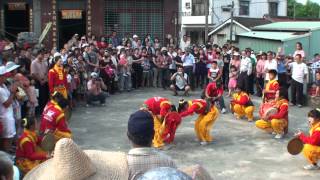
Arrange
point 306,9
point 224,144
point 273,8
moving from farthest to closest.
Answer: point 306,9, point 273,8, point 224,144

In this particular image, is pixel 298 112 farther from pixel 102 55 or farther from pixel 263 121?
pixel 102 55

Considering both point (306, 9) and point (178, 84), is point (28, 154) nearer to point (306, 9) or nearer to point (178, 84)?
point (178, 84)

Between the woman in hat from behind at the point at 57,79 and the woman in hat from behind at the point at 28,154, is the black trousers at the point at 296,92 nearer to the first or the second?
the woman in hat from behind at the point at 57,79

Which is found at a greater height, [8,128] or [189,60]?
[189,60]

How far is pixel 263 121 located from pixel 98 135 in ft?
12.2

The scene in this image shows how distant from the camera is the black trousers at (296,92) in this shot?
15863 millimetres

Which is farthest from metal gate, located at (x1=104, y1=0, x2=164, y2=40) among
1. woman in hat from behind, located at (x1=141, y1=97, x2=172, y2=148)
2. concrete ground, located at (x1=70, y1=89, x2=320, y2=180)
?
woman in hat from behind, located at (x1=141, y1=97, x2=172, y2=148)

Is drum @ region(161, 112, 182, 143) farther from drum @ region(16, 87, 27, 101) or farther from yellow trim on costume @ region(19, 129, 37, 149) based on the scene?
yellow trim on costume @ region(19, 129, 37, 149)

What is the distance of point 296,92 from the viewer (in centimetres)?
1597

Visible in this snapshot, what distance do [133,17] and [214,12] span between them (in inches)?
538

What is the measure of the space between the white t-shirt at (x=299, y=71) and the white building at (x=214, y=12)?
24.2 metres

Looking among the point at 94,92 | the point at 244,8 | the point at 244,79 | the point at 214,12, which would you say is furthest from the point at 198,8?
the point at 94,92

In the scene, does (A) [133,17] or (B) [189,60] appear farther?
(A) [133,17]

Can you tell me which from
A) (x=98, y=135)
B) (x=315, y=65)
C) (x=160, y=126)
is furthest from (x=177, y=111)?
(x=315, y=65)
